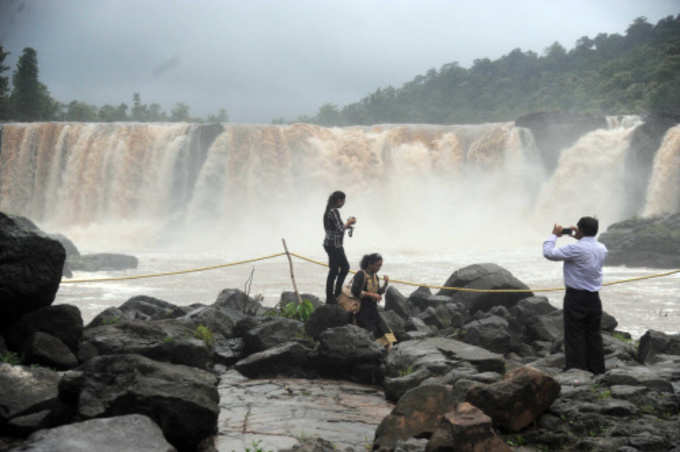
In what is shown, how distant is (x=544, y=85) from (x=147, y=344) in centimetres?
6676

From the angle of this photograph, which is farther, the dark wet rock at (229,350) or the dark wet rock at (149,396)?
the dark wet rock at (229,350)

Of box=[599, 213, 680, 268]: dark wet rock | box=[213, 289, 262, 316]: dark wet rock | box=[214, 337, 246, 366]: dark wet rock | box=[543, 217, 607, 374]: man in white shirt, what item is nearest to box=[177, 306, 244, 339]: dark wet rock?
box=[214, 337, 246, 366]: dark wet rock

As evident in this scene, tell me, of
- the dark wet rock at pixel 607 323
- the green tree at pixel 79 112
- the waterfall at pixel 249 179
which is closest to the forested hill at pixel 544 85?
the waterfall at pixel 249 179

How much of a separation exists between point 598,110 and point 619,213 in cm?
2400

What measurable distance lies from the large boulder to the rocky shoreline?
0.04ft

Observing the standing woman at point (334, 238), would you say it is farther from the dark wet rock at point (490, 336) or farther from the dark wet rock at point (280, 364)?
the dark wet rock at point (490, 336)

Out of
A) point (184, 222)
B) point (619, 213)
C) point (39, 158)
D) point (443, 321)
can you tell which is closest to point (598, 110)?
point (619, 213)

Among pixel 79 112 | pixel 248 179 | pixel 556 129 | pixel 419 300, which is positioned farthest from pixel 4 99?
pixel 419 300

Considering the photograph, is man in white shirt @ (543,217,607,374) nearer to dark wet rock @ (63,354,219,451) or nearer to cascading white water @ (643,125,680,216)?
dark wet rock @ (63,354,219,451)

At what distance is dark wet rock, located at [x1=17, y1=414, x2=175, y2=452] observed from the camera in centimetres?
317

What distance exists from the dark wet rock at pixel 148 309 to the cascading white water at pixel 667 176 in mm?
24049

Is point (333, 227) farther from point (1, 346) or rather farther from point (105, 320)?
point (1, 346)

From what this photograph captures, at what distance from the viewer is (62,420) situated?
12.9 ft

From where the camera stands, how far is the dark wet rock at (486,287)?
9.86 m
